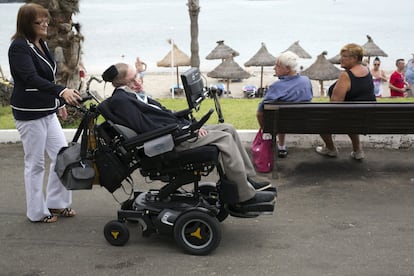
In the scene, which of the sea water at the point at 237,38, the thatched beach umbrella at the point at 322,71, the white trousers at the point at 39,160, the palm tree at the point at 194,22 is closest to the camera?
the white trousers at the point at 39,160

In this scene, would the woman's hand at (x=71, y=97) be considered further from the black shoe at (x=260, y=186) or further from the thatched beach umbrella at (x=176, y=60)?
the thatched beach umbrella at (x=176, y=60)

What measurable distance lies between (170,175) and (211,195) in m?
0.44

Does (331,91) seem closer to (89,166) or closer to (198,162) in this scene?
(198,162)

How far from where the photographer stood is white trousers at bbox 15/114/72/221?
4934 millimetres

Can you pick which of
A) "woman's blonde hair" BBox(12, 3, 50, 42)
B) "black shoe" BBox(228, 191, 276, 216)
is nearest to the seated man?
"black shoe" BBox(228, 191, 276, 216)

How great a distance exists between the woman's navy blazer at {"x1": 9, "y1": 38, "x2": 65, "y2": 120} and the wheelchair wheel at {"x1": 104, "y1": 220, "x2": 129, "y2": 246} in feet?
3.65

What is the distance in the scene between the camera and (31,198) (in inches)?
201

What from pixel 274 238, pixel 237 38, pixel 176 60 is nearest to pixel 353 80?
pixel 274 238

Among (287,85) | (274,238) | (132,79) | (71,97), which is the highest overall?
(132,79)

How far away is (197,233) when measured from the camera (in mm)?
4480

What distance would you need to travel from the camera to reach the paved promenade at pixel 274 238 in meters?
4.31

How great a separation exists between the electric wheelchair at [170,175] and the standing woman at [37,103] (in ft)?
1.50

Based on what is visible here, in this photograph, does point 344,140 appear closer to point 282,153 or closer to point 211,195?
point 282,153

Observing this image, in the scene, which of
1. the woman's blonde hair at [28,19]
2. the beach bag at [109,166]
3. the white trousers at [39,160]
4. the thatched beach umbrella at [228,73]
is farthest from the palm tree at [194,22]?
the beach bag at [109,166]
